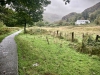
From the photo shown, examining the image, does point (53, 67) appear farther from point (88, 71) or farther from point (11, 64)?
point (11, 64)

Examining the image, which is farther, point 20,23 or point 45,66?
point 20,23

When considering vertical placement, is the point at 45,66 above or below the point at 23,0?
below

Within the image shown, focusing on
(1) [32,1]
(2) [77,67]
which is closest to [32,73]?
(2) [77,67]

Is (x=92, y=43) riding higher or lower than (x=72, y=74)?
higher

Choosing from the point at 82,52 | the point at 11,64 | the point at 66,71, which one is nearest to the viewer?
the point at 66,71

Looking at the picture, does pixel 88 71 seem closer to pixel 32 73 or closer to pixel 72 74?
pixel 72 74

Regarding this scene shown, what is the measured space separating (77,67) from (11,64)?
12.5 ft

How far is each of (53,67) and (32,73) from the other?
1.40m

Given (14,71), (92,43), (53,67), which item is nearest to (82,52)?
(92,43)

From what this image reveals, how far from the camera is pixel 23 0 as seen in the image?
31.1 ft

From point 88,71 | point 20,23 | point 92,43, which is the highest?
point 20,23

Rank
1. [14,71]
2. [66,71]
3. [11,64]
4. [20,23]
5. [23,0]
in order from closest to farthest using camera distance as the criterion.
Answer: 1. [14,71]
2. [66,71]
3. [11,64]
4. [23,0]
5. [20,23]

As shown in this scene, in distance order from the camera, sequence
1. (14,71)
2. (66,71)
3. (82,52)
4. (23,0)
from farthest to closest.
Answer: (82,52), (23,0), (66,71), (14,71)

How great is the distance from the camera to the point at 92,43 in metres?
11.6
